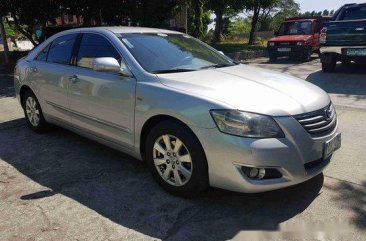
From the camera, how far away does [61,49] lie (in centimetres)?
509

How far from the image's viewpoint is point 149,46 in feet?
13.8

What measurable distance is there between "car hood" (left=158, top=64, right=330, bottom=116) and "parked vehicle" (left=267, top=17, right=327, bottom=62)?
1165 centimetres

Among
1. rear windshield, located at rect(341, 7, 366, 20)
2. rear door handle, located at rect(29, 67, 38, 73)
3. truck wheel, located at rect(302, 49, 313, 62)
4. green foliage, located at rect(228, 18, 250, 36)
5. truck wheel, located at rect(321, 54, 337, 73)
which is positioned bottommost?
green foliage, located at rect(228, 18, 250, 36)

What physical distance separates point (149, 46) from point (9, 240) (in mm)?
2318

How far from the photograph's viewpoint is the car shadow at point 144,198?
3178mm

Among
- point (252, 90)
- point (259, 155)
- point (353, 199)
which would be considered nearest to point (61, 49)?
point (252, 90)

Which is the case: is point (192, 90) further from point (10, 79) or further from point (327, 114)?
point (10, 79)

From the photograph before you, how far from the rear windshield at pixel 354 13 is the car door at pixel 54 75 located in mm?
9305

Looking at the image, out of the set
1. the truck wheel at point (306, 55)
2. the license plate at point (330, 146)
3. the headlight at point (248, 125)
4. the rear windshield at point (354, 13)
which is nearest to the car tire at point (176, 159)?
the headlight at point (248, 125)

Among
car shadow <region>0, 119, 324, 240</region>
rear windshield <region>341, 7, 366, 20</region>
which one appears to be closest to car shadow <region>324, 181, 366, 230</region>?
car shadow <region>0, 119, 324, 240</region>

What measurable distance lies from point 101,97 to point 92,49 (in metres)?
0.70

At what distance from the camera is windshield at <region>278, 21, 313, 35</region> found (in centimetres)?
1595

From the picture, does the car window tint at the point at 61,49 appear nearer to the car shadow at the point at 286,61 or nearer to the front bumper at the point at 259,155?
the front bumper at the point at 259,155

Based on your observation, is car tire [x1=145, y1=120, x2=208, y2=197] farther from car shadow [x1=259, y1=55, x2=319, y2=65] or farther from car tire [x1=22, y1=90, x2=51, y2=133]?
Result: car shadow [x1=259, y1=55, x2=319, y2=65]
